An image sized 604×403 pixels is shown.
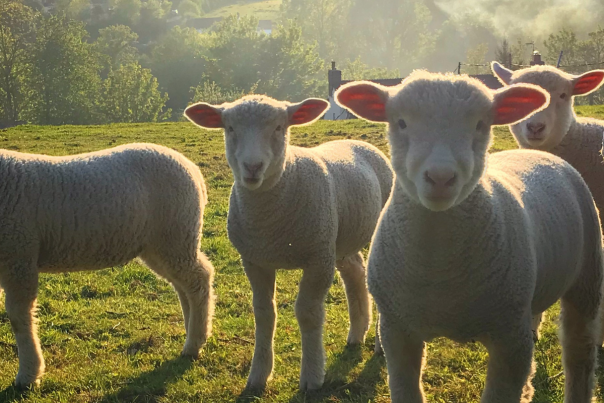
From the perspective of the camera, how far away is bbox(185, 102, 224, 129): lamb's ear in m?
4.07

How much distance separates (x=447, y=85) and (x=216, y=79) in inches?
2076

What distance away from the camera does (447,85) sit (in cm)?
254

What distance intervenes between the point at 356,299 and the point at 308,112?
60.1 inches

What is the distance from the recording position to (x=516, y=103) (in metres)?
2.72

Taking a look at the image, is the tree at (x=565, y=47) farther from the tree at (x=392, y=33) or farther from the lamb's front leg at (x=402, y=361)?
the lamb's front leg at (x=402, y=361)

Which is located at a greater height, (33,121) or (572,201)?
(572,201)

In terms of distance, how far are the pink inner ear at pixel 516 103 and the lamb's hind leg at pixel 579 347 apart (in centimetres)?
115

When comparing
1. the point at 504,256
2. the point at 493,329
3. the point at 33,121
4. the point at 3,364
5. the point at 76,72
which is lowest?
the point at 33,121

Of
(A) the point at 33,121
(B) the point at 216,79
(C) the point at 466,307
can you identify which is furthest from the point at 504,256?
(B) the point at 216,79

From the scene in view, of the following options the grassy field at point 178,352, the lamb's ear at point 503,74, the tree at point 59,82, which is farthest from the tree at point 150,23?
the lamb's ear at point 503,74

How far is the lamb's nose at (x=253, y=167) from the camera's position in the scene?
370cm

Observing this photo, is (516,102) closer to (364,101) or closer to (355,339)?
(364,101)

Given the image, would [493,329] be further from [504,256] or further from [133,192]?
[133,192]

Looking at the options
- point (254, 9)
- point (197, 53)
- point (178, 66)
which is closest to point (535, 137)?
point (178, 66)
